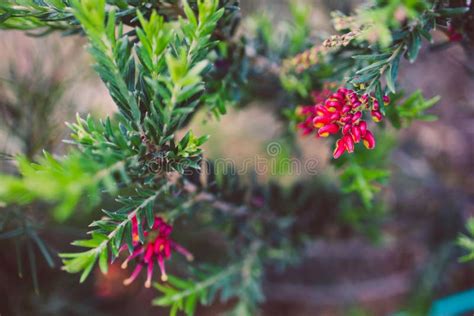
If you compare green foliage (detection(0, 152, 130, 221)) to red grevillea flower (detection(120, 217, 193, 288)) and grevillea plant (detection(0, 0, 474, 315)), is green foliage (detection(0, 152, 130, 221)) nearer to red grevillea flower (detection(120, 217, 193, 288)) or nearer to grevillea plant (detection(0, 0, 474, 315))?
grevillea plant (detection(0, 0, 474, 315))

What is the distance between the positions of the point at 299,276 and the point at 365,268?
32cm

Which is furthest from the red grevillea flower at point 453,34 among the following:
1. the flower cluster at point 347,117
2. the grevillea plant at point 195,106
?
the flower cluster at point 347,117

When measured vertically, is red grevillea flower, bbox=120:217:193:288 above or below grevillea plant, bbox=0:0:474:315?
below

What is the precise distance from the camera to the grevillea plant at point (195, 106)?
0.50 metres

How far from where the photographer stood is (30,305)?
3.80ft

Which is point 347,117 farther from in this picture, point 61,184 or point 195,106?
point 61,184

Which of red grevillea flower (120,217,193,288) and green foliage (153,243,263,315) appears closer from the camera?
red grevillea flower (120,217,193,288)

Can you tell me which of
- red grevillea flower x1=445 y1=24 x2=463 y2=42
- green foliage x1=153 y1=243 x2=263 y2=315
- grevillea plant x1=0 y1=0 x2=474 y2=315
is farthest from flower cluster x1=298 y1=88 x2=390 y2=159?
green foliage x1=153 y1=243 x2=263 y2=315

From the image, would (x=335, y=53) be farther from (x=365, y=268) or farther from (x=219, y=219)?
(x=365, y=268)

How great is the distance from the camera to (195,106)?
0.63 m

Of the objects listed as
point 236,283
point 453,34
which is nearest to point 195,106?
point 453,34

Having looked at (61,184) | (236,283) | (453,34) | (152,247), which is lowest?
(236,283)

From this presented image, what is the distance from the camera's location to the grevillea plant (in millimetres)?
504

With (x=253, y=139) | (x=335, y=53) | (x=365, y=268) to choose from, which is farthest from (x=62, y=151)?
(x=365, y=268)
